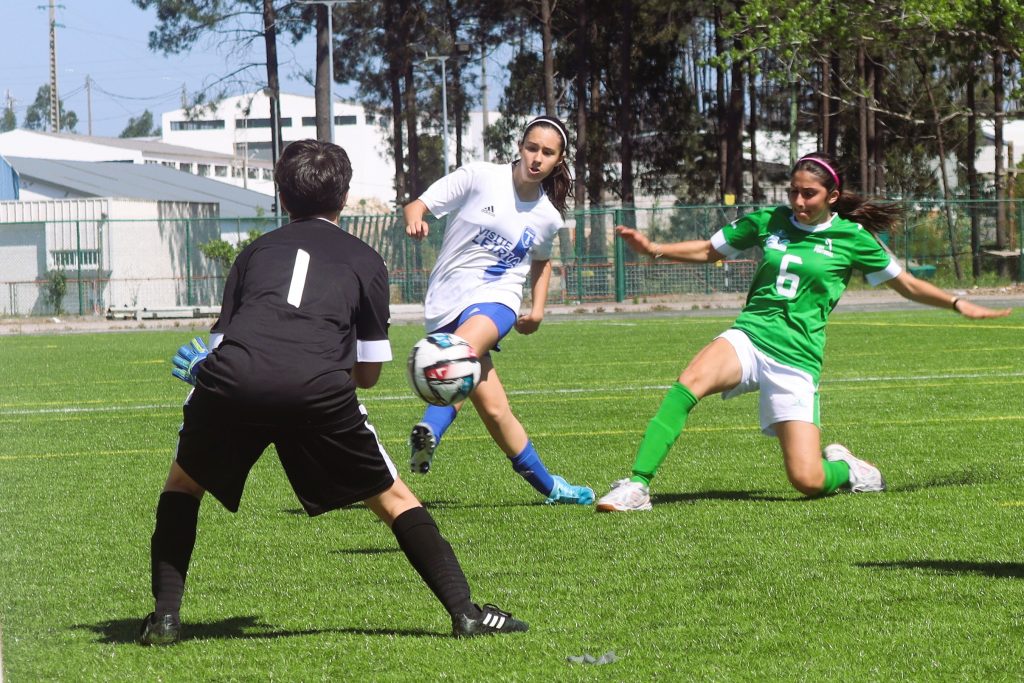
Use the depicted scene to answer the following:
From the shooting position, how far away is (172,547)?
444 cm


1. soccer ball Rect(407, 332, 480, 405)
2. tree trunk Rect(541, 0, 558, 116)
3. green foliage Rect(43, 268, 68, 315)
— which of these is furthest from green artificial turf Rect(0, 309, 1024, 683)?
tree trunk Rect(541, 0, 558, 116)

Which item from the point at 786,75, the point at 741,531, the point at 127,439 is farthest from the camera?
the point at 786,75

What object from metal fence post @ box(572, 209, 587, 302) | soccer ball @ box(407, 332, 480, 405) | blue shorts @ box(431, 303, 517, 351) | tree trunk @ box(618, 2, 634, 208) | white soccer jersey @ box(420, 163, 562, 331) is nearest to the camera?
soccer ball @ box(407, 332, 480, 405)

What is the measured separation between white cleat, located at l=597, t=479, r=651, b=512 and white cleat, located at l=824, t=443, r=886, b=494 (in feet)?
3.60

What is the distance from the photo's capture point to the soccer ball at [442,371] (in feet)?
16.7

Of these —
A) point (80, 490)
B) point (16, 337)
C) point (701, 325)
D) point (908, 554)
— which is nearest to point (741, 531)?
point (908, 554)

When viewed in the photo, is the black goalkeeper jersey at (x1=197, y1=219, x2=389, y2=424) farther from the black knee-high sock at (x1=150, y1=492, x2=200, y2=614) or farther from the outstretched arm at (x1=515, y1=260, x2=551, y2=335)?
the outstretched arm at (x1=515, y1=260, x2=551, y2=335)

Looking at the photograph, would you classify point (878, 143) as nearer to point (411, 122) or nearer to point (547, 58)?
point (547, 58)

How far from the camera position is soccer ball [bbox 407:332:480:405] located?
16.7 ft

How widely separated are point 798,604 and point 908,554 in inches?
39.4

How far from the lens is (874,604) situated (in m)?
4.72

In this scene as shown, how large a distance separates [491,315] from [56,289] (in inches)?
1145

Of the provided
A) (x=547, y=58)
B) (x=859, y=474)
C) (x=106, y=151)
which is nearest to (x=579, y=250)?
(x=547, y=58)

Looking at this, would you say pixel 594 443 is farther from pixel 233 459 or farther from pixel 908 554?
pixel 233 459
